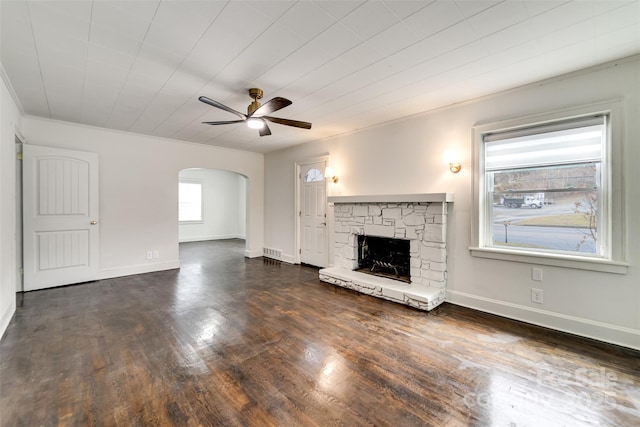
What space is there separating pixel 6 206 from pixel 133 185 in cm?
220

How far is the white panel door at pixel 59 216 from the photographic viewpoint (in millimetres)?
4062

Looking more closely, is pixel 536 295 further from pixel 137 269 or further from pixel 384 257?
pixel 137 269

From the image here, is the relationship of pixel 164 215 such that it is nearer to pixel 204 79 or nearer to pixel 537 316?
pixel 204 79

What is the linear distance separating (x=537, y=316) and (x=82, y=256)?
21.3ft

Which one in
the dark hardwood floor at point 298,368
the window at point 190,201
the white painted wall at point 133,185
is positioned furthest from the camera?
the window at point 190,201

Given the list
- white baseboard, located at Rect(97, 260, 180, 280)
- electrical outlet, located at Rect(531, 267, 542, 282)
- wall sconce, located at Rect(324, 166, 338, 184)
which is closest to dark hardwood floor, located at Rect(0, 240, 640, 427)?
electrical outlet, located at Rect(531, 267, 542, 282)

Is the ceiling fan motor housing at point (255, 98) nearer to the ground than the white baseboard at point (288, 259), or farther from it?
farther from it

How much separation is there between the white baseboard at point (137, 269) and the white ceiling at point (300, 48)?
274cm

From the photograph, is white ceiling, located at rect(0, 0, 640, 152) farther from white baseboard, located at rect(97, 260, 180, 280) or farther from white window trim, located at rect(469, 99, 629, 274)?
white baseboard, located at rect(97, 260, 180, 280)

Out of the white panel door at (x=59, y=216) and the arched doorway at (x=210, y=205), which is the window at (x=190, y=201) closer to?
the arched doorway at (x=210, y=205)

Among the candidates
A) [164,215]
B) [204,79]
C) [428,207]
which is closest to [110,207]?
[164,215]

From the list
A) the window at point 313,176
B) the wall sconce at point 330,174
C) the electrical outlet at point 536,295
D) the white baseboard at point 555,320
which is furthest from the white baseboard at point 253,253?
the electrical outlet at point 536,295

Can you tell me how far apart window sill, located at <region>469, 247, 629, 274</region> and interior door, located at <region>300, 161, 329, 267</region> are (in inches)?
112

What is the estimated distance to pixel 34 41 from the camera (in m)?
2.24
